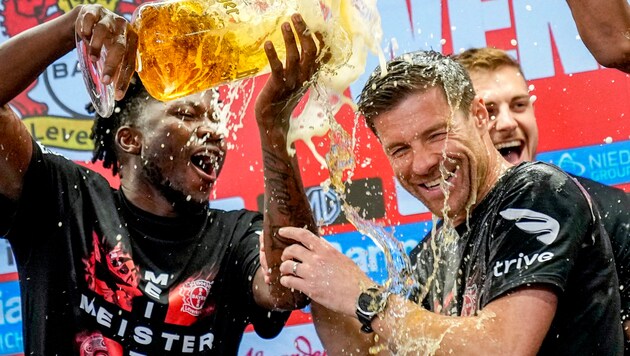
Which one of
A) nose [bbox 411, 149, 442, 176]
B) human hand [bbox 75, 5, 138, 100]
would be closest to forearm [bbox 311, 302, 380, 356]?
nose [bbox 411, 149, 442, 176]

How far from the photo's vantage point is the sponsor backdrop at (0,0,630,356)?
146 inches

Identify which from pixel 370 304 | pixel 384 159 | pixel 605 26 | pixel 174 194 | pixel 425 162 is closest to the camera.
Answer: pixel 605 26

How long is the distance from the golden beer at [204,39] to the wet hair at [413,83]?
0.30 metres

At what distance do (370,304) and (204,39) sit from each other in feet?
2.47

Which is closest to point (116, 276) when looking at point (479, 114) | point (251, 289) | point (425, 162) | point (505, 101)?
point (251, 289)

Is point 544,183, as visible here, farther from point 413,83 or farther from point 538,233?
point 413,83

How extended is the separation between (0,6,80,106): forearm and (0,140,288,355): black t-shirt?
371 millimetres

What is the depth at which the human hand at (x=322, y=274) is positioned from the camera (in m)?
2.30

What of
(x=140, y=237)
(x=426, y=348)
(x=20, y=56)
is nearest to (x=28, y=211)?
(x=140, y=237)

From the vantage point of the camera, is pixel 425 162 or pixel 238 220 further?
pixel 238 220

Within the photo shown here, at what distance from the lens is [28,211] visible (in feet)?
9.70

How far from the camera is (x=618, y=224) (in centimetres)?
292

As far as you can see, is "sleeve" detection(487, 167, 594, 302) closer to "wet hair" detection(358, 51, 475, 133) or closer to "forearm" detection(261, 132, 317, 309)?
"wet hair" detection(358, 51, 475, 133)

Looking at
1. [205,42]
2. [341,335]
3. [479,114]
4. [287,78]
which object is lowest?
[341,335]
